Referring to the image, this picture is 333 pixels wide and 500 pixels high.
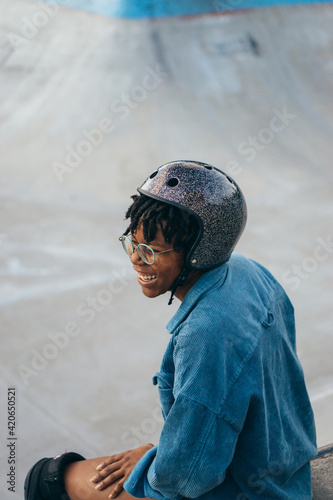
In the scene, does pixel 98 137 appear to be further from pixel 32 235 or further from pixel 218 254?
pixel 218 254

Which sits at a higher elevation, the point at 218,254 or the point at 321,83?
the point at 321,83

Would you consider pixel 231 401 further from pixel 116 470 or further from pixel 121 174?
pixel 121 174

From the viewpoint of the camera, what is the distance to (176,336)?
1.39 m

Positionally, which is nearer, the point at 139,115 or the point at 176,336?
the point at 176,336

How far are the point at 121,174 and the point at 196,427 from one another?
172 inches

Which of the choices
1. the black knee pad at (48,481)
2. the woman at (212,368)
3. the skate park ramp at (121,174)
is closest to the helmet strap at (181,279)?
the woman at (212,368)

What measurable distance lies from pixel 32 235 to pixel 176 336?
3336mm

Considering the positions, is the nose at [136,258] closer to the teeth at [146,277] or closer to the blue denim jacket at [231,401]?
the teeth at [146,277]

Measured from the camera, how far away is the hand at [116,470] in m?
1.62

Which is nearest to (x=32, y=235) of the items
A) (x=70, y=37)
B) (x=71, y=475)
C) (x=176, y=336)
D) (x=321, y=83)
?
(x=71, y=475)

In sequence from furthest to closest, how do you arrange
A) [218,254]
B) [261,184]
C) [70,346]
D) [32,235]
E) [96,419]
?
[261,184]
[32,235]
[70,346]
[96,419]
[218,254]

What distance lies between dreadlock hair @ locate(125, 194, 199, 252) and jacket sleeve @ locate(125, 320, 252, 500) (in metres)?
0.29

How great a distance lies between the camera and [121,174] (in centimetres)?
543

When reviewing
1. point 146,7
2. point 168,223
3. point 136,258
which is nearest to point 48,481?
point 136,258
